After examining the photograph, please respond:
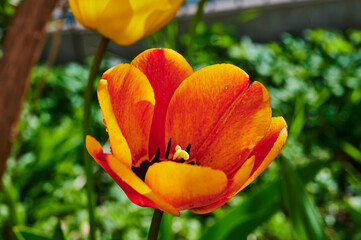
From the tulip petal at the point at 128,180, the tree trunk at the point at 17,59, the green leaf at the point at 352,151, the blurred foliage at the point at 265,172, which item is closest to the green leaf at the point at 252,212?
the blurred foliage at the point at 265,172

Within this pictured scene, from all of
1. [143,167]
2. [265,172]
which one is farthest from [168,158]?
[265,172]

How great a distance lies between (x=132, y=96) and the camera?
1.40 ft

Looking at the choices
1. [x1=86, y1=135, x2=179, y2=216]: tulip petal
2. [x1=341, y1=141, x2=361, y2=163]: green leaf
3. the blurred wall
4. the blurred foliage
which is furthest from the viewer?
the blurred wall

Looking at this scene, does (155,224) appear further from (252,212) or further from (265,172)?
(265,172)

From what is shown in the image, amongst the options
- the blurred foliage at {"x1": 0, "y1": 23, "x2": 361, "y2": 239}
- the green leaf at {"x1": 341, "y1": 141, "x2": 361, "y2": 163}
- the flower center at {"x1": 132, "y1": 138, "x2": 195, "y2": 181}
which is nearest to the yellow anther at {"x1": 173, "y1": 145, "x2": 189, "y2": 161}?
the flower center at {"x1": 132, "y1": 138, "x2": 195, "y2": 181}

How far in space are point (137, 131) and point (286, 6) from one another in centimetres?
374

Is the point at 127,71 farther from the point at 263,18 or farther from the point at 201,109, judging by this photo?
the point at 263,18

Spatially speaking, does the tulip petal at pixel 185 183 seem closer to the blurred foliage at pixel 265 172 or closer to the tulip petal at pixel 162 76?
the tulip petal at pixel 162 76

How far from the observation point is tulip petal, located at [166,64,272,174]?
1.44ft

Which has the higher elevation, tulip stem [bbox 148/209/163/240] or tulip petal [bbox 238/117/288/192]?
tulip petal [bbox 238/117/288/192]

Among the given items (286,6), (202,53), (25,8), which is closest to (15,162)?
(25,8)

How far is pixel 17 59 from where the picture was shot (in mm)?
928

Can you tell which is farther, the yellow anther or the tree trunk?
the tree trunk

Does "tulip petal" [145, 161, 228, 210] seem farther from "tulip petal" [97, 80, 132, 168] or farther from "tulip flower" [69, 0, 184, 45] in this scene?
"tulip flower" [69, 0, 184, 45]
